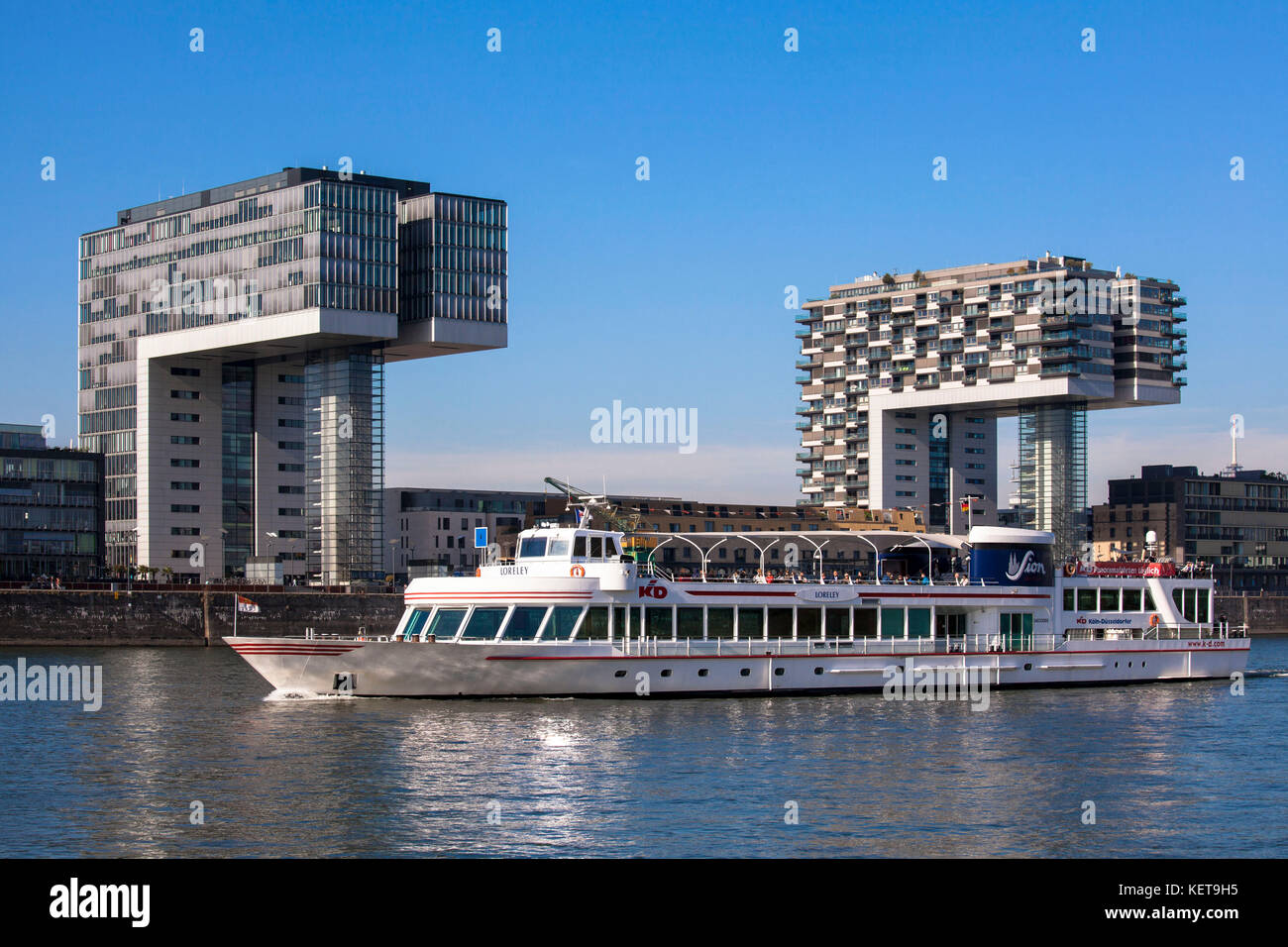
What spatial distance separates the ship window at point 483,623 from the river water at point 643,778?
2.44 metres

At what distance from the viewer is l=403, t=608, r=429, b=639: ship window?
5534 centimetres

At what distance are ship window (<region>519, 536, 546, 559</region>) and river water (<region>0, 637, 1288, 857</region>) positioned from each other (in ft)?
18.7

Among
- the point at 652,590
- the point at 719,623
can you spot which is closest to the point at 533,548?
the point at 652,590

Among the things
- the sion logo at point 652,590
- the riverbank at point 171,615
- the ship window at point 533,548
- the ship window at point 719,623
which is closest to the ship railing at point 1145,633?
the ship window at point 719,623

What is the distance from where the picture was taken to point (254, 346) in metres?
142

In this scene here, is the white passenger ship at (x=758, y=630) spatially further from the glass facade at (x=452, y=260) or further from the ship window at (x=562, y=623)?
the glass facade at (x=452, y=260)

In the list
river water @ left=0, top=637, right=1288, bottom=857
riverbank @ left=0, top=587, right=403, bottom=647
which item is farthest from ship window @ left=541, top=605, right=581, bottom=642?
riverbank @ left=0, top=587, right=403, bottom=647

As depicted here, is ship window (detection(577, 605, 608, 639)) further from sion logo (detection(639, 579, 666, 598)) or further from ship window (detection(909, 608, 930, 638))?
ship window (detection(909, 608, 930, 638))

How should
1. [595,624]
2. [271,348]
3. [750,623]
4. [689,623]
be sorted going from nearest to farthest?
[595,624] → [689,623] → [750,623] → [271,348]

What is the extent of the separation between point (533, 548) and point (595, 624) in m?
3.96

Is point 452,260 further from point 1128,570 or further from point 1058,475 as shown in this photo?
point 1128,570

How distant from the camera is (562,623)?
180 feet

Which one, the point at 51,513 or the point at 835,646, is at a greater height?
the point at 51,513
